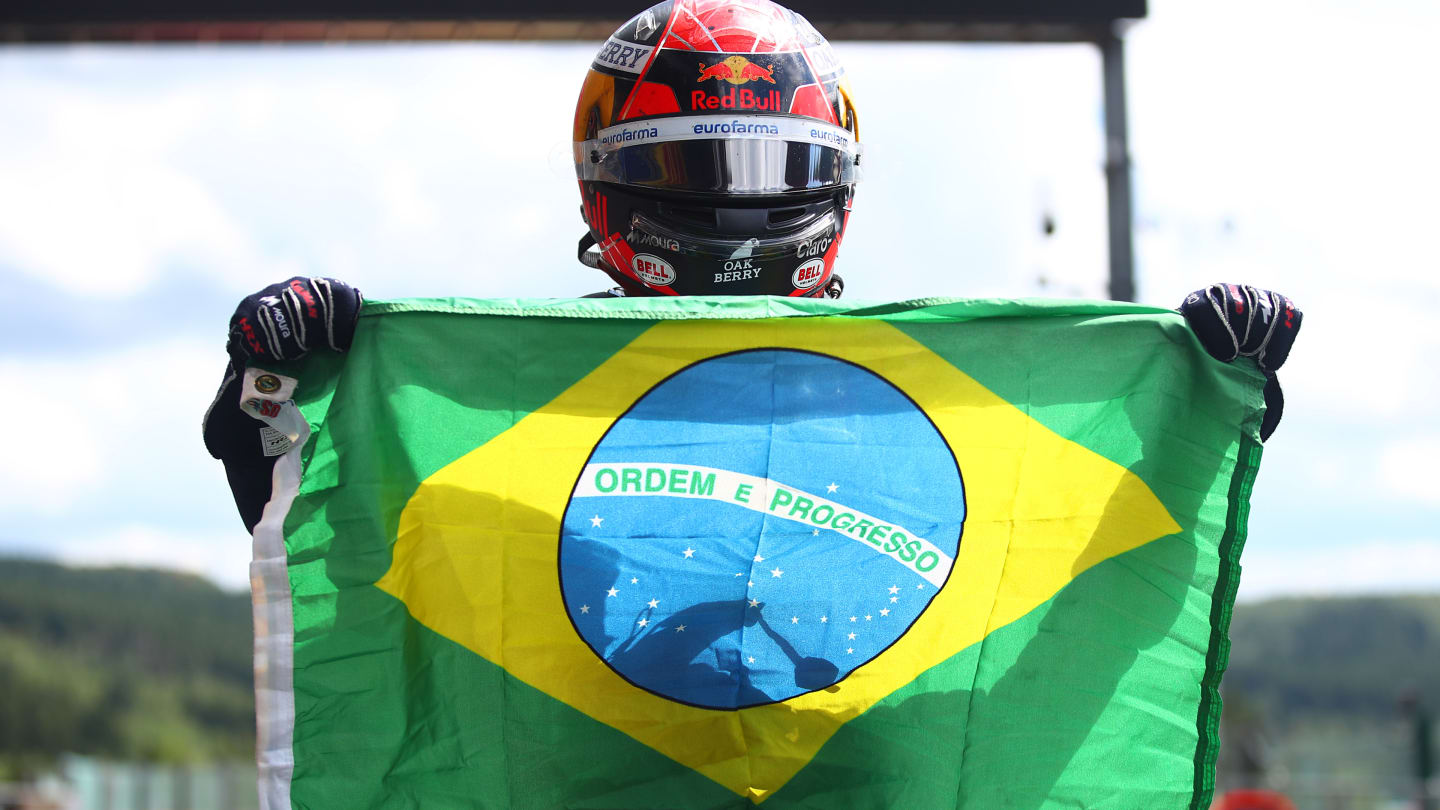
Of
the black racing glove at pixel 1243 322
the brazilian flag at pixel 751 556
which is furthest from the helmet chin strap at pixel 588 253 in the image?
the black racing glove at pixel 1243 322

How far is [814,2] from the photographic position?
309 inches

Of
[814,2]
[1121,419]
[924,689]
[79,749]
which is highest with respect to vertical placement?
[814,2]

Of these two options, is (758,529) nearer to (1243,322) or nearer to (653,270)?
(653,270)

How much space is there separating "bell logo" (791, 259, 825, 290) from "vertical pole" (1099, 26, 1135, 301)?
388 cm

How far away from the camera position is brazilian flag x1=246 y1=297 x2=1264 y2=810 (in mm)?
3129

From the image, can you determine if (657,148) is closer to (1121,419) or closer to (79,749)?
(1121,419)

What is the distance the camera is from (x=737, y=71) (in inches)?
152

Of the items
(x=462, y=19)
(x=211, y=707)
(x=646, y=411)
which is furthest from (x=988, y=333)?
(x=211, y=707)

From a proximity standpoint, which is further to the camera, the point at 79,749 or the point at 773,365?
A: the point at 79,749

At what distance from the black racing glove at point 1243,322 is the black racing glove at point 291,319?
1757mm

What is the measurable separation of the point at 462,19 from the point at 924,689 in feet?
18.8

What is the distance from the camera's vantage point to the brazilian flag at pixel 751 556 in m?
3.13

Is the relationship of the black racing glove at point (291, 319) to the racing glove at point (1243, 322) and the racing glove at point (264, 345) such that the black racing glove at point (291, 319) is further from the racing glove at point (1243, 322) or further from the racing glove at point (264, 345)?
the racing glove at point (1243, 322)

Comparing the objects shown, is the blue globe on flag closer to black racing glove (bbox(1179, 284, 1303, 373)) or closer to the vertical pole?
black racing glove (bbox(1179, 284, 1303, 373))
